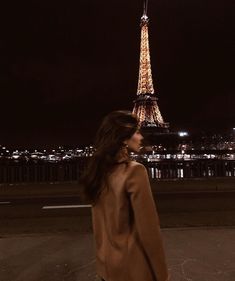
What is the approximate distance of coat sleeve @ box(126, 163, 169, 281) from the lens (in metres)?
2.21

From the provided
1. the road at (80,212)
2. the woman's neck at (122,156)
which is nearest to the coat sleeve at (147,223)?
the woman's neck at (122,156)

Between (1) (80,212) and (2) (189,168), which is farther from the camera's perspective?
(2) (189,168)

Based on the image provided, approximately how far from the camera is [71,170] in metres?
17.9

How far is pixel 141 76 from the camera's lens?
8288 centimetres

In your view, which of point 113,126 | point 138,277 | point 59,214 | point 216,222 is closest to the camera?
point 138,277

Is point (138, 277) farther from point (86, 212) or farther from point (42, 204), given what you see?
point (42, 204)

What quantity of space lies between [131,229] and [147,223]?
0.41 feet

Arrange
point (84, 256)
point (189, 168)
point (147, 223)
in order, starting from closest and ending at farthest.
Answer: point (147, 223), point (84, 256), point (189, 168)

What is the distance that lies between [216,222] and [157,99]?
79737 mm

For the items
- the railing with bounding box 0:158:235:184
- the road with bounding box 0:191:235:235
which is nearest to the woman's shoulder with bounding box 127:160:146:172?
the road with bounding box 0:191:235:235

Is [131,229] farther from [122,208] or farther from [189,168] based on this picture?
[189,168]

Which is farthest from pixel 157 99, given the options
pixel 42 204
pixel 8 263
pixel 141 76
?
pixel 8 263

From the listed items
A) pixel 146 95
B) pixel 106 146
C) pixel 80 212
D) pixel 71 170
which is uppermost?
pixel 146 95

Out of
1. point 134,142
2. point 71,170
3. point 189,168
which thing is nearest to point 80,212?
point 71,170
